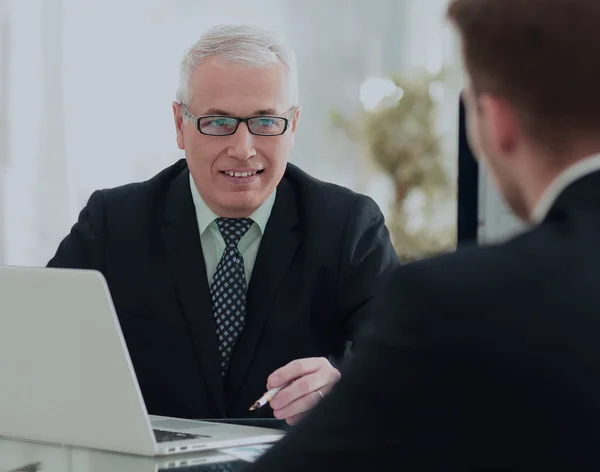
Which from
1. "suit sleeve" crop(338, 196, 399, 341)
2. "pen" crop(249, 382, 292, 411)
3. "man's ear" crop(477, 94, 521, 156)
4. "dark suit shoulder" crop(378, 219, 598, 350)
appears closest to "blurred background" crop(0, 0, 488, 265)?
"suit sleeve" crop(338, 196, 399, 341)

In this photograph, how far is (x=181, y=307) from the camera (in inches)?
92.2

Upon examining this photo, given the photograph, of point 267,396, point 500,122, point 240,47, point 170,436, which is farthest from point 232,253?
point 500,122

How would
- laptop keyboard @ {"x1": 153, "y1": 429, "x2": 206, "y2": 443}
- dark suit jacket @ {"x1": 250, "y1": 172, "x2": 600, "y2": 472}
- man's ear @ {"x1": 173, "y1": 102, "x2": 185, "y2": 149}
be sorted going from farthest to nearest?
1. man's ear @ {"x1": 173, "y1": 102, "x2": 185, "y2": 149}
2. laptop keyboard @ {"x1": 153, "y1": 429, "x2": 206, "y2": 443}
3. dark suit jacket @ {"x1": 250, "y1": 172, "x2": 600, "y2": 472}

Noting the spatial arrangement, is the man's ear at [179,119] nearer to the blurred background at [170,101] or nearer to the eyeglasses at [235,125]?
the eyeglasses at [235,125]

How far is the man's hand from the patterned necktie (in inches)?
17.6

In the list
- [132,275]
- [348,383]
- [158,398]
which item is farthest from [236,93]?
[348,383]

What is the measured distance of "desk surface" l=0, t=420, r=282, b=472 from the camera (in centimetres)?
155

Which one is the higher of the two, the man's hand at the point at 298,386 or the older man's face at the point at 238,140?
the older man's face at the point at 238,140

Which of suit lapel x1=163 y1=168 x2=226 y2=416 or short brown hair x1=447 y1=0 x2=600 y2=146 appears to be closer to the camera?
short brown hair x1=447 y1=0 x2=600 y2=146

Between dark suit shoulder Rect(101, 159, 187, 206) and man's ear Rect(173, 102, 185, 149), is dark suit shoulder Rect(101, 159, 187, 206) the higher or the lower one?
the lower one

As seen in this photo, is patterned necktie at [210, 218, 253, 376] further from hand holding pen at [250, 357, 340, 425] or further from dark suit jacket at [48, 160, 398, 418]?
hand holding pen at [250, 357, 340, 425]

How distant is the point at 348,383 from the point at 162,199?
5.40 feet

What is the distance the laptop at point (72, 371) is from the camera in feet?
→ 4.99

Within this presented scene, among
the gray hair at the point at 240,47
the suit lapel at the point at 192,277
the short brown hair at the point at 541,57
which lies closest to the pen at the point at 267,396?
the suit lapel at the point at 192,277
